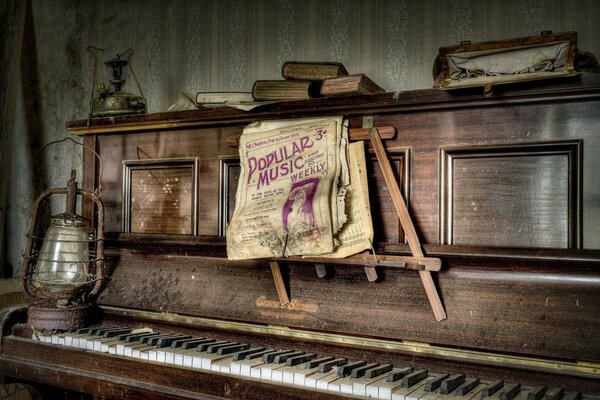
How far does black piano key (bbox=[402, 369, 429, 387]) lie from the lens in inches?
68.4

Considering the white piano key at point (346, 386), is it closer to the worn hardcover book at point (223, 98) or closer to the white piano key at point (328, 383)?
the white piano key at point (328, 383)

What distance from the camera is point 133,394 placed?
7.09 feet

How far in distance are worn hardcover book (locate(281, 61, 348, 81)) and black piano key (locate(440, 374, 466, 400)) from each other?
1.23 metres

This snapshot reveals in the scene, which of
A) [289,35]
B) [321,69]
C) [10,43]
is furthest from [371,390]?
[10,43]

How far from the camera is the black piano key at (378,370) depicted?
183 cm

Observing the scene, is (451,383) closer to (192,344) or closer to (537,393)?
(537,393)

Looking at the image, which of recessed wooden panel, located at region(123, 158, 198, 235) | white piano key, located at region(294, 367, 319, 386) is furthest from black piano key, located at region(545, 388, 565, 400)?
recessed wooden panel, located at region(123, 158, 198, 235)

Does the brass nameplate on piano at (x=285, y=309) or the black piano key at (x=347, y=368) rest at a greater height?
the brass nameplate on piano at (x=285, y=309)

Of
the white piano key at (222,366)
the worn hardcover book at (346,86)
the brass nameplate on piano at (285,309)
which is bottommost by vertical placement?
the white piano key at (222,366)

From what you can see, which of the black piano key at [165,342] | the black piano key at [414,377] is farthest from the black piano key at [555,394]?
the black piano key at [165,342]

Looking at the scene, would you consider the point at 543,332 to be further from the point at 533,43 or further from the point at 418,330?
the point at 533,43

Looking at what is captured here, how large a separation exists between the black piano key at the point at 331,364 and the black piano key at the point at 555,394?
0.63 meters

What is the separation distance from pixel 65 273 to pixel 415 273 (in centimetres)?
147

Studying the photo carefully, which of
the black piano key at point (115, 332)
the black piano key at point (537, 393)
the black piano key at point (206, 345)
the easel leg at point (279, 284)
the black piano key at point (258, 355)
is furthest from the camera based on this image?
the black piano key at point (115, 332)
